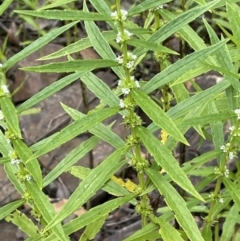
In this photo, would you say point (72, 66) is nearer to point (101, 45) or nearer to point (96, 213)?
point (101, 45)

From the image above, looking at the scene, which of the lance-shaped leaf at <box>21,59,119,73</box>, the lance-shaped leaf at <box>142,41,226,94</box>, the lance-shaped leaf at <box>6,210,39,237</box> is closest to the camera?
the lance-shaped leaf at <box>21,59,119,73</box>

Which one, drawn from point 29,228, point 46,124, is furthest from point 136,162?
point 46,124

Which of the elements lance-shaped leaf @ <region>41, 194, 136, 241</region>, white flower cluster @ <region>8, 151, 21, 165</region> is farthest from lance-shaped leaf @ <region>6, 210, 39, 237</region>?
white flower cluster @ <region>8, 151, 21, 165</region>

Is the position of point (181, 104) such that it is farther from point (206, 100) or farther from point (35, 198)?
point (35, 198)

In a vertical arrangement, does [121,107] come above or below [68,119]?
above

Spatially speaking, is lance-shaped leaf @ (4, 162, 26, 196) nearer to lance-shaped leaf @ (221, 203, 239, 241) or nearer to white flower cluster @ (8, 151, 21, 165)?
white flower cluster @ (8, 151, 21, 165)

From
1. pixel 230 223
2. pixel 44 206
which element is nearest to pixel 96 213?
pixel 44 206
